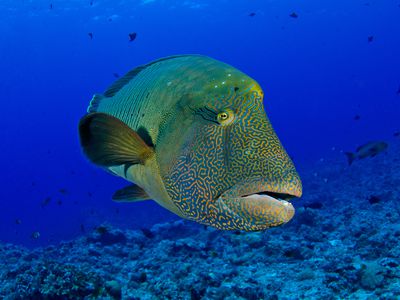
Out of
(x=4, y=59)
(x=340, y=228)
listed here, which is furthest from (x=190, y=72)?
(x=4, y=59)

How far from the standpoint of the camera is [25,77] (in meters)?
86.5

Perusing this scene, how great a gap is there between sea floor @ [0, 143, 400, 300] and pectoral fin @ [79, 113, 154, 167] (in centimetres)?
421

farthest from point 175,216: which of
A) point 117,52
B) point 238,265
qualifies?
point 117,52

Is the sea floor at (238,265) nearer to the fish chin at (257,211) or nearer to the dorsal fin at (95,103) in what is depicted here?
the dorsal fin at (95,103)

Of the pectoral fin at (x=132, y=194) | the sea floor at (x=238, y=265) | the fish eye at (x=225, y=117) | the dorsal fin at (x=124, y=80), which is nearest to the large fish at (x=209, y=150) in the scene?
the fish eye at (x=225, y=117)

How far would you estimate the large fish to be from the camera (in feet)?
5.13

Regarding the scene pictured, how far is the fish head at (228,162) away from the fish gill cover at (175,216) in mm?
4089

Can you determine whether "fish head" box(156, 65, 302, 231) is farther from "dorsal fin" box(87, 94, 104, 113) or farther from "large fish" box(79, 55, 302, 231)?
"dorsal fin" box(87, 94, 104, 113)

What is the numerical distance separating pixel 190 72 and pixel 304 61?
15122 cm

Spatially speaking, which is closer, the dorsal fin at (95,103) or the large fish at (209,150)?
the large fish at (209,150)

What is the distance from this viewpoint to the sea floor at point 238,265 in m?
5.36

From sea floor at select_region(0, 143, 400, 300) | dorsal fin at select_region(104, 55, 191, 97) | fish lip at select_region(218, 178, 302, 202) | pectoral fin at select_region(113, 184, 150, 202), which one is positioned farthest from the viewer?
sea floor at select_region(0, 143, 400, 300)

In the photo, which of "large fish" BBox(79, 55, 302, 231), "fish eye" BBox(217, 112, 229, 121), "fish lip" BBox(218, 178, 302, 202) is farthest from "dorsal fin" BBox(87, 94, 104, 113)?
"fish lip" BBox(218, 178, 302, 202)

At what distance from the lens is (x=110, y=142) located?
1.75 metres
